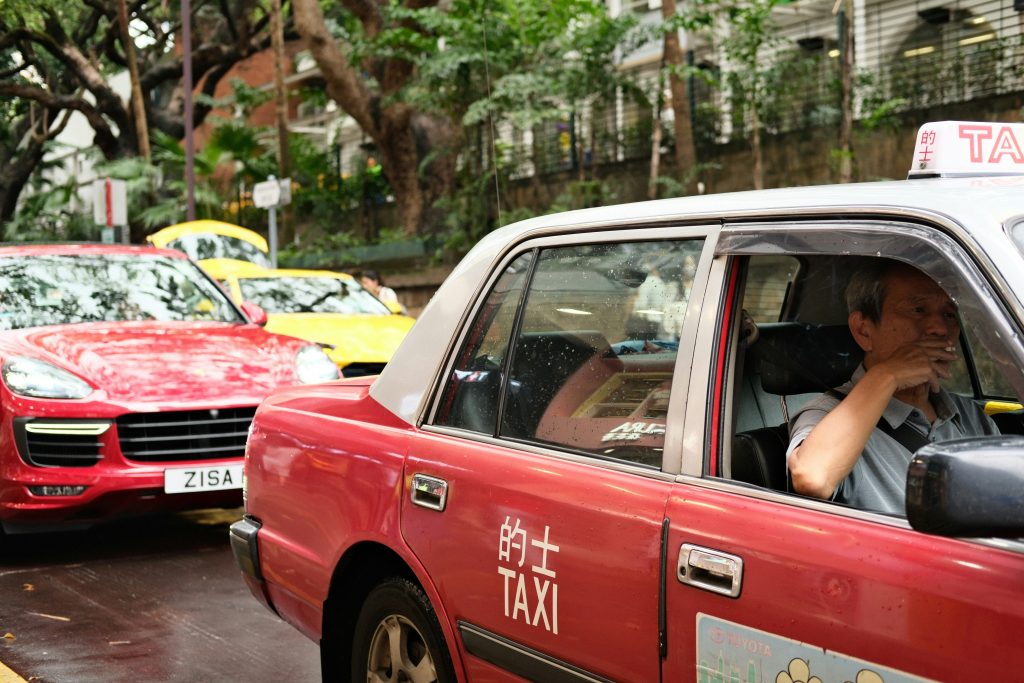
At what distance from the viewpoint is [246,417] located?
269 inches

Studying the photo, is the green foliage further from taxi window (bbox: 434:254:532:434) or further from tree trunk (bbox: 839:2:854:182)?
taxi window (bbox: 434:254:532:434)

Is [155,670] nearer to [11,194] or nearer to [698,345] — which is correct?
[698,345]

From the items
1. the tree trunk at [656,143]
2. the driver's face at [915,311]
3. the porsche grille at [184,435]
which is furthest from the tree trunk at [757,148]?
the driver's face at [915,311]

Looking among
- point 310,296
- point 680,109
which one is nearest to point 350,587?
point 310,296

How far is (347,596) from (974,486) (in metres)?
2.20

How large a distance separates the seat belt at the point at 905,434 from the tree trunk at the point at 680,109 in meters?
14.2

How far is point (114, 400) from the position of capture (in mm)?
6488

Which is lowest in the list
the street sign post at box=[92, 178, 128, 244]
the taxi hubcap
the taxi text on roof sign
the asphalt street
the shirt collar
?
the asphalt street

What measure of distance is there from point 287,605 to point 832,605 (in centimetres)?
222

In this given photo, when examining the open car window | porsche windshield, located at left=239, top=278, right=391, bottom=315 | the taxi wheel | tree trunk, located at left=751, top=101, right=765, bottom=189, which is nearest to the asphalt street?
the taxi wheel

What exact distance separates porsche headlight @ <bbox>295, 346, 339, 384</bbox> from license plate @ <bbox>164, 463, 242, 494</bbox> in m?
0.71

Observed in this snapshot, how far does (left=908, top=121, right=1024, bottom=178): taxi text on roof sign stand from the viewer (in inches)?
106

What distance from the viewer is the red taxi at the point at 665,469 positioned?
6.82 feet

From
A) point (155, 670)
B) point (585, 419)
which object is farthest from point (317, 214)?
point (585, 419)
